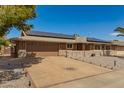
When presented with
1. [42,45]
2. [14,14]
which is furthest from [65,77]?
[42,45]

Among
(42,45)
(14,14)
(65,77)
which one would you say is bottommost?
(65,77)

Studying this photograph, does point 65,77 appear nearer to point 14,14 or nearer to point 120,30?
point 14,14

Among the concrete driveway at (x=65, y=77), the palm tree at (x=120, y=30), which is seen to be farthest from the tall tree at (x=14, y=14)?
the palm tree at (x=120, y=30)

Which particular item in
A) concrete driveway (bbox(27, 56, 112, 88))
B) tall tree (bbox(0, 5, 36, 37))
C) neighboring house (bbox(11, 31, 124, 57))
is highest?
tall tree (bbox(0, 5, 36, 37))

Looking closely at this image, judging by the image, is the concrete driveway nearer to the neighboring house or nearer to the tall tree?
the tall tree

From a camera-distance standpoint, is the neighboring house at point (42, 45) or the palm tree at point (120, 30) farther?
the palm tree at point (120, 30)

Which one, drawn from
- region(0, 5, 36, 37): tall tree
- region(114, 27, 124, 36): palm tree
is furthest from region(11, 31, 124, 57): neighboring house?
region(0, 5, 36, 37): tall tree

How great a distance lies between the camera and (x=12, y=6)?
981 centimetres

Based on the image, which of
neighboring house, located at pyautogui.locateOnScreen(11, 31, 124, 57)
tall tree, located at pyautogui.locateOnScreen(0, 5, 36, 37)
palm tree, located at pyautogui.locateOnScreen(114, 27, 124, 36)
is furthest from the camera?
palm tree, located at pyautogui.locateOnScreen(114, 27, 124, 36)

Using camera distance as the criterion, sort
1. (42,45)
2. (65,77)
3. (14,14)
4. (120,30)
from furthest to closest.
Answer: (120,30)
(42,45)
(65,77)
(14,14)

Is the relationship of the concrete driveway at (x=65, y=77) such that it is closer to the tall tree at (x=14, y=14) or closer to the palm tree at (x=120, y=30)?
the tall tree at (x=14, y=14)

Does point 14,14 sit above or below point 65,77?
above

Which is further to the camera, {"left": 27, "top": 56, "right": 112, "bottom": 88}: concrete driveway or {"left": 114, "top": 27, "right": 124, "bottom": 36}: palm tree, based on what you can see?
{"left": 114, "top": 27, "right": 124, "bottom": 36}: palm tree
